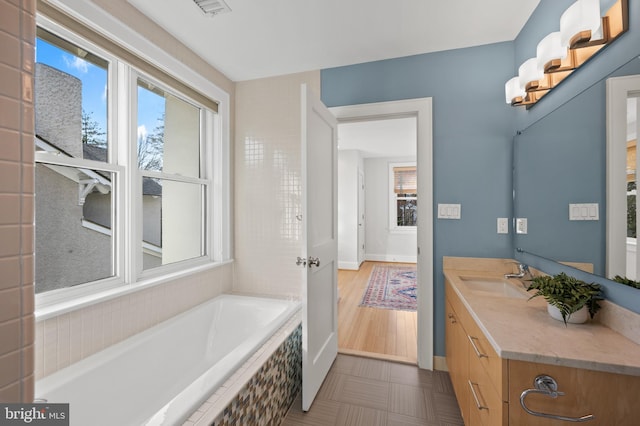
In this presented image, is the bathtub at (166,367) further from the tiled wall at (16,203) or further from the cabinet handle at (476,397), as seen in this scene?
the cabinet handle at (476,397)

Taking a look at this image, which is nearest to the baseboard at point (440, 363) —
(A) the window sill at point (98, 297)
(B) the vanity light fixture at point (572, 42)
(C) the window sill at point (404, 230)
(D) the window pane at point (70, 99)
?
(B) the vanity light fixture at point (572, 42)

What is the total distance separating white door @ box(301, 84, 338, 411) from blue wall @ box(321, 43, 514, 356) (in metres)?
0.80

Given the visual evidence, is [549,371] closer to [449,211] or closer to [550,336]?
[550,336]

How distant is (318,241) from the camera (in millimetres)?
1893

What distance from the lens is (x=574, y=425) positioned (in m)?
0.86

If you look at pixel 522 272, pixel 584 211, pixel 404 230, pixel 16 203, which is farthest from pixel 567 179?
pixel 404 230

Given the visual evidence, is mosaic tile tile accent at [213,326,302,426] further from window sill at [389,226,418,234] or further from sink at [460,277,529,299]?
window sill at [389,226,418,234]

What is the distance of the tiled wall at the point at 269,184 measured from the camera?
2.49 m

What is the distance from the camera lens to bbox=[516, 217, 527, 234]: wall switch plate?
182 centimetres

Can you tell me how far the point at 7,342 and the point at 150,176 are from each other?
176 centimetres

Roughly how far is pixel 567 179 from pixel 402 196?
4.99 meters

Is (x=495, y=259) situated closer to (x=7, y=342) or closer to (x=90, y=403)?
(x=7, y=342)

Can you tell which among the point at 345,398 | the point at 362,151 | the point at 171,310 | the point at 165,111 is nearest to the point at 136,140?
the point at 165,111

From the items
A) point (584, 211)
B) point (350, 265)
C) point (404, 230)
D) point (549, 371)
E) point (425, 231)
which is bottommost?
point (350, 265)
